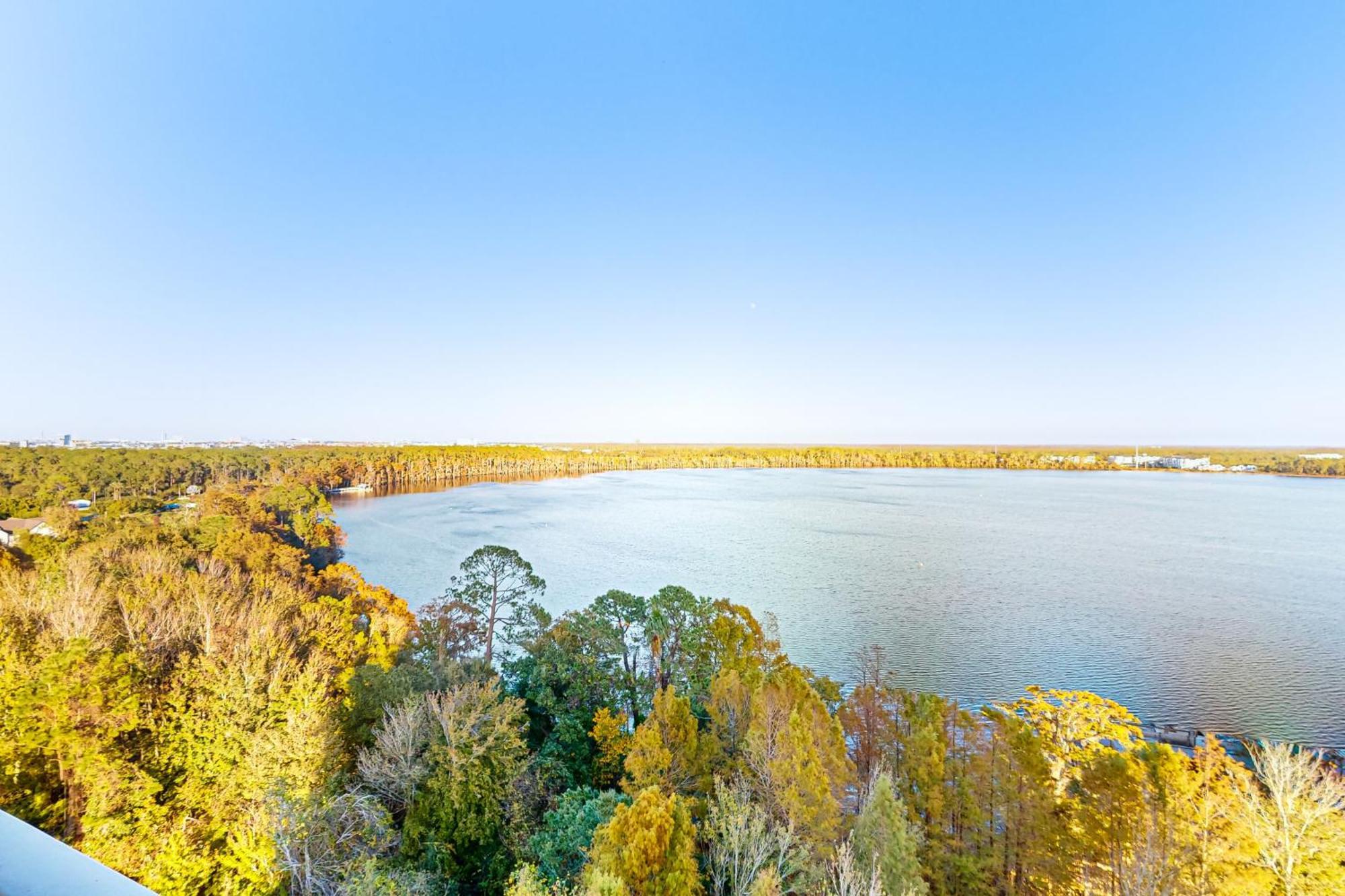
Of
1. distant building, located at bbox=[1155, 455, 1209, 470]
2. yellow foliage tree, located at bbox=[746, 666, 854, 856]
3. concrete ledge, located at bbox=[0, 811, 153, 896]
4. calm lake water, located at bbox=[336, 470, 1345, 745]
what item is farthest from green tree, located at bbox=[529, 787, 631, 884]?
distant building, located at bbox=[1155, 455, 1209, 470]

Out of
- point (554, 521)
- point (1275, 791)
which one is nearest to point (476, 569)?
point (1275, 791)

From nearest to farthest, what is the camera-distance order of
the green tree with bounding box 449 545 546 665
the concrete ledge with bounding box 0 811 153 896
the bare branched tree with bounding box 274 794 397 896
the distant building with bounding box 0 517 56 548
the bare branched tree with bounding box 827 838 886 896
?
the concrete ledge with bounding box 0 811 153 896 → the bare branched tree with bounding box 827 838 886 896 → the bare branched tree with bounding box 274 794 397 896 → the green tree with bounding box 449 545 546 665 → the distant building with bounding box 0 517 56 548

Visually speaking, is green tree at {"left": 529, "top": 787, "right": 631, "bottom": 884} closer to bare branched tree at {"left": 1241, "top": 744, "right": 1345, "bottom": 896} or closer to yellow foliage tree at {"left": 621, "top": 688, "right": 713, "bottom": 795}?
yellow foliage tree at {"left": 621, "top": 688, "right": 713, "bottom": 795}

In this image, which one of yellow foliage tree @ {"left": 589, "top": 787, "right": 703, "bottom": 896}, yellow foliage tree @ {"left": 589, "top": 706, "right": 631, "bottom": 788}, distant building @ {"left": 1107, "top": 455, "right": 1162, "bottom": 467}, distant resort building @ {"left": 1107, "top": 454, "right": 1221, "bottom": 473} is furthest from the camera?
distant building @ {"left": 1107, "top": 455, "right": 1162, "bottom": 467}

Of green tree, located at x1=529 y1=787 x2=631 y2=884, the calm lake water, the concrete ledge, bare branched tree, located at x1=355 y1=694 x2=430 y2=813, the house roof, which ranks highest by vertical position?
the concrete ledge

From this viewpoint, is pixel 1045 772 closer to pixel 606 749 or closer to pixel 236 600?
pixel 606 749

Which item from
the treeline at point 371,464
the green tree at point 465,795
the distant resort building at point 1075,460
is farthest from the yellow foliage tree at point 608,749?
the distant resort building at point 1075,460

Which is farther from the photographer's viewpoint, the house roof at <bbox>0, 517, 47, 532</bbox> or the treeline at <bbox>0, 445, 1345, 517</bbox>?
the treeline at <bbox>0, 445, 1345, 517</bbox>

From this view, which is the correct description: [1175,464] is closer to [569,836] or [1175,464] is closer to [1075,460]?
[1075,460]
